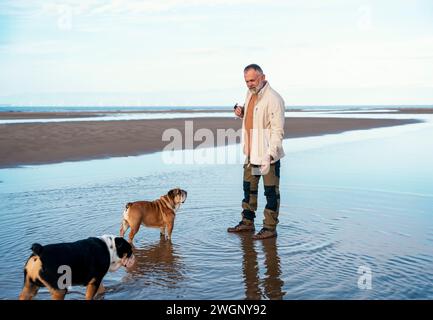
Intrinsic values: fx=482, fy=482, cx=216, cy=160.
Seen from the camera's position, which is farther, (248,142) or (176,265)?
(248,142)

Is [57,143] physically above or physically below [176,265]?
above

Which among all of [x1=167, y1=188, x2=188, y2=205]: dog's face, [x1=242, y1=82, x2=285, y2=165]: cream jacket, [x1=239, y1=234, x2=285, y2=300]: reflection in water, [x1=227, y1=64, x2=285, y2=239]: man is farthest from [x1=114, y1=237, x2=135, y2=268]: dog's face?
[x1=242, y1=82, x2=285, y2=165]: cream jacket

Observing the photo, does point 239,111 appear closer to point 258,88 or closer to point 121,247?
point 258,88

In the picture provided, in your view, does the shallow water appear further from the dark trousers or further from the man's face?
the man's face

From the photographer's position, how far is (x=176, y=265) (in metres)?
6.74

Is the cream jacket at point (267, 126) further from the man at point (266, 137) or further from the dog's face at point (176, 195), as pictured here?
the dog's face at point (176, 195)

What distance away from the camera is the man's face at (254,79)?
313 inches

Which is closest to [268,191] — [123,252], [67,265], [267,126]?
[267,126]

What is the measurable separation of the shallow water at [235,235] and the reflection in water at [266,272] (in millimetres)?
15

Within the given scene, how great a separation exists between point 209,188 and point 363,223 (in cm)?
440

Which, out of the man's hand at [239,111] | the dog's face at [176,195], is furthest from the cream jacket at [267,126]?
the dog's face at [176,195]
